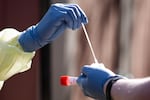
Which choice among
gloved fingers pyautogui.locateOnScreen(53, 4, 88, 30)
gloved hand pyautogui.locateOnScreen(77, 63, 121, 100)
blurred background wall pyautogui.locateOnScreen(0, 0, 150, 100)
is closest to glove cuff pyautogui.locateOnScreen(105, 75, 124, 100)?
gloved hand pyautogui.locateOnScreen(77, 63, 121, 100)

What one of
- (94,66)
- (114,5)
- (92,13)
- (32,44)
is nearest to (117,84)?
(94,66)

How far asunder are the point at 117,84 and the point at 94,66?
22 cm

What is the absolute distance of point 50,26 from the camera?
1.71 meters

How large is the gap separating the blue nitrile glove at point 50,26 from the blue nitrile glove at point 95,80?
0.21 metres

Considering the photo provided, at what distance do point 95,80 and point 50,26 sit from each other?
0.93ft

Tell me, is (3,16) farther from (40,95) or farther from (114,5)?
(114,5)

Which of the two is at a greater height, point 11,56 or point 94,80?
point 11,56

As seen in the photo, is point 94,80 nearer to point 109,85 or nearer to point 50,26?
point 109,85

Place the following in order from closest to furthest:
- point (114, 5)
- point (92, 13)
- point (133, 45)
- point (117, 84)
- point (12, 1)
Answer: point (117, 84)
point (12, 1)
point (92, 13)
point (114, 5)
point (133, 45)

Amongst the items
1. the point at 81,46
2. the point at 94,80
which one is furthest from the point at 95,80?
the point at 81,46

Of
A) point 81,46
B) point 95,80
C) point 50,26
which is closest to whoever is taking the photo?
point 50,26

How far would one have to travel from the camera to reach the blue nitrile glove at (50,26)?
173 centimetres

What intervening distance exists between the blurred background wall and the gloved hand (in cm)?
110

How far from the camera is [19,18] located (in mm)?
2924
